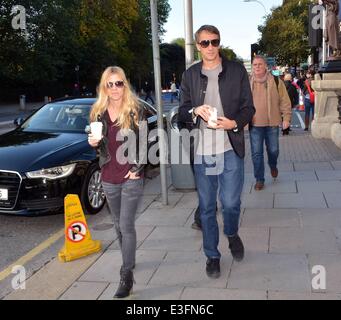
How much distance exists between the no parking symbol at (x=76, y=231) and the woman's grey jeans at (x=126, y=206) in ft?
3.35

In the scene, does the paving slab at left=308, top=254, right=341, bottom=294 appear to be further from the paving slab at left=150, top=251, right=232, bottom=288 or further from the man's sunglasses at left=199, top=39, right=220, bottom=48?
the man's sunglasses at left=199, top=39, right=220, bottom=48

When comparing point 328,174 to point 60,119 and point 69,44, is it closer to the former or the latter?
point 60,119

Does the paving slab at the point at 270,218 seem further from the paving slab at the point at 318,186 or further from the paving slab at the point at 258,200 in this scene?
the paving slab at the point at 318,186

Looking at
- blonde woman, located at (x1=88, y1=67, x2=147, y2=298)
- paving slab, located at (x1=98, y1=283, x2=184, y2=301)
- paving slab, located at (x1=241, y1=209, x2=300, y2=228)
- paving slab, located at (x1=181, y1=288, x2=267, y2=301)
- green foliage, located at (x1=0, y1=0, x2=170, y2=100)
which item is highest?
green foliage, located at (x1=0, y1=0, x2=170, y2=100)

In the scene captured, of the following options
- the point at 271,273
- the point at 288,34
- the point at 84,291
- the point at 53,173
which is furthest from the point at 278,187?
the point at 288,34

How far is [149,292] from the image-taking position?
149 inches

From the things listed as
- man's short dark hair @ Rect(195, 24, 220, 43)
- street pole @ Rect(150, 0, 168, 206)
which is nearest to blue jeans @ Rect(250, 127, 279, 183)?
street pole @ Rect(150, 0, 168, 206)

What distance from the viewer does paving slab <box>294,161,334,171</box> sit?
27.1ft

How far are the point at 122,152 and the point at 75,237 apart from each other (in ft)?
4.58

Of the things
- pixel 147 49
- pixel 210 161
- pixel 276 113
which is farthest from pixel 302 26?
pixel 210 161

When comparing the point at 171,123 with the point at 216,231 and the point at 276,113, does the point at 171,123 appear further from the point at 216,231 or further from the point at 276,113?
the point at 216,231

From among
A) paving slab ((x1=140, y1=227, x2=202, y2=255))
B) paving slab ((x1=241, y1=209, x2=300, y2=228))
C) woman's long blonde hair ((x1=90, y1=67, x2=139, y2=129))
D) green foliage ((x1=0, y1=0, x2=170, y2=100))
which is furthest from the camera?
green foliage ((x1=0, y1=0, x2=170, y2=100))

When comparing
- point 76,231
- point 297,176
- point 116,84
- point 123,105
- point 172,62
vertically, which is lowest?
point 297,176

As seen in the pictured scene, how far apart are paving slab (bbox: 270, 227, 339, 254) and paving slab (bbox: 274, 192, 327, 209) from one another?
946 millimetres
